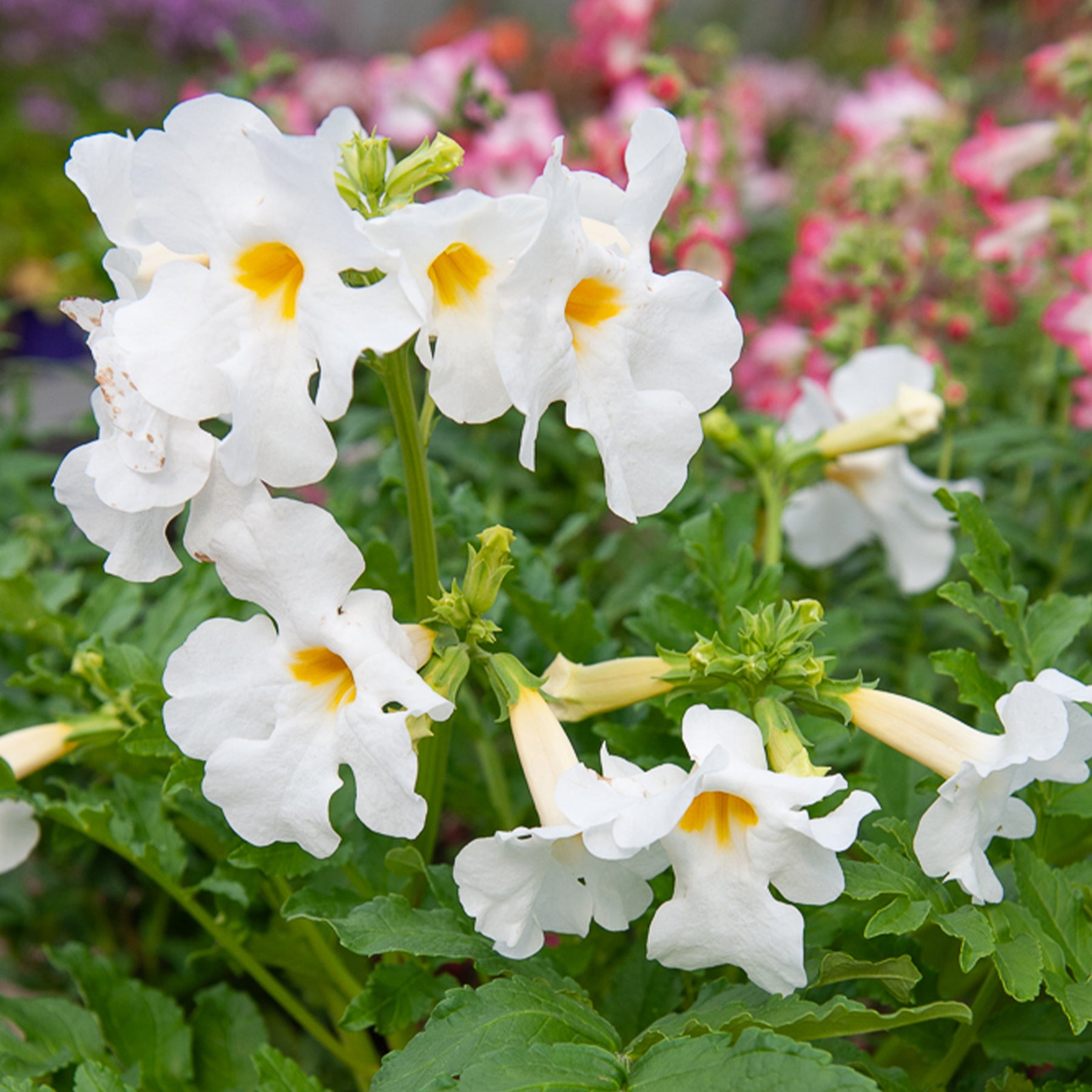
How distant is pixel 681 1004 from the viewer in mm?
944

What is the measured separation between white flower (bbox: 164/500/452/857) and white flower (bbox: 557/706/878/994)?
0.12 meters

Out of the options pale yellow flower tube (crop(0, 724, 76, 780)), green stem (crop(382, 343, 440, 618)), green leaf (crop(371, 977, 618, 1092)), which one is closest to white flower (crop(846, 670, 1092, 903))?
green leaf (crop(371, 977, 618, 1092))

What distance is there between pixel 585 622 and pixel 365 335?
457 mm

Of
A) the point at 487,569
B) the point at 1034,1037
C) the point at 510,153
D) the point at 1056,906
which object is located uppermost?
the point at 487,569

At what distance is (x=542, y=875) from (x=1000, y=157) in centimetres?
156

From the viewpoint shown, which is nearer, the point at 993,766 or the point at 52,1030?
the point at 993,766

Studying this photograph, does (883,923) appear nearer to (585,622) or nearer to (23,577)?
(585,622)

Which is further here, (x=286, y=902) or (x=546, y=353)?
(x=286, y=902)

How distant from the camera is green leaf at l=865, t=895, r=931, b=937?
69 cm

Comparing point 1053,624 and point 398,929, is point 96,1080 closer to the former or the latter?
point 398,929

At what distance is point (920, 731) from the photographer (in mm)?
758

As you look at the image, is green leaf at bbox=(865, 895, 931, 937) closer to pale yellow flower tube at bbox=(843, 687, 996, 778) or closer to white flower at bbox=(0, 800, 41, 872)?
pale yellow flower tube at bbox=(843, 687, 996, 778)

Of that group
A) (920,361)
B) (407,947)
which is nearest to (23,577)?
(407,947)

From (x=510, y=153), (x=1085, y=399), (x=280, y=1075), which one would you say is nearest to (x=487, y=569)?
(x=280, y=1075)
